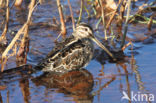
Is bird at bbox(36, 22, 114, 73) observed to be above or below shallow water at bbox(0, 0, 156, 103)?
above

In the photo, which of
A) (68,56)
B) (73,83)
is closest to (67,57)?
(68,56)

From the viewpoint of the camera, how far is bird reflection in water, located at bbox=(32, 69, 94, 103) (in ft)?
17.1

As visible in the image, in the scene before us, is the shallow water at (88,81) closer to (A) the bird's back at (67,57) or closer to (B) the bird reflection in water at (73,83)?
(B) the bird reflection in water at (73,83)

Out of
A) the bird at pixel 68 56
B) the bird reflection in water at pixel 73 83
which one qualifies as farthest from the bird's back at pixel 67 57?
the bird reflection in water at pixel 73 83

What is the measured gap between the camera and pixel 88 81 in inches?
226

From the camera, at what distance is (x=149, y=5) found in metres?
8.31

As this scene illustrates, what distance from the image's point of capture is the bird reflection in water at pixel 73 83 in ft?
17.1

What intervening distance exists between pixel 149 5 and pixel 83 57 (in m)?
3.09

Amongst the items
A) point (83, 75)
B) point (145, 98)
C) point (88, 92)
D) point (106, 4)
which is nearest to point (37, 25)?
point (106, 4)

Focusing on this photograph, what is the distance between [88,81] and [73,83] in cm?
26

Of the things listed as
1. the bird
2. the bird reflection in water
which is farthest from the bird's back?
the bird reflection in water

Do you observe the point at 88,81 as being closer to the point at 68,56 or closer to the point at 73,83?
the point at 73,83

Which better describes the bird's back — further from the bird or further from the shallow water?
the shallow water

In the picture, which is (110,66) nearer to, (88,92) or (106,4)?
(88,92)
